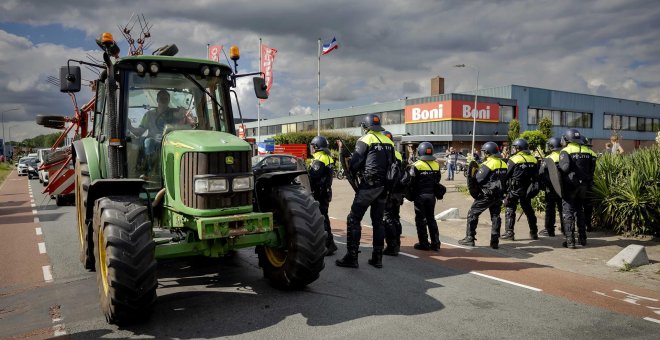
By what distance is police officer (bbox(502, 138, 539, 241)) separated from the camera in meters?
8.98

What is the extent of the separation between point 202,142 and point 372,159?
280 centimetres

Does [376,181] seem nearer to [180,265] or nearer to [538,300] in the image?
[538,300]

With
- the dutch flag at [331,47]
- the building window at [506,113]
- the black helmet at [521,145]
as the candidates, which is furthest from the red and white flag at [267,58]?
the building window at [506,113]

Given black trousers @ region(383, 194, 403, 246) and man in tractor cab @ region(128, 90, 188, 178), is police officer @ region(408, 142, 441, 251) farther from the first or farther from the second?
man in tractor cab @ region(128, 90, 188, 178)

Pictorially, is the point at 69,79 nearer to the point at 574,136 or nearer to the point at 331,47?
the point at 574,136

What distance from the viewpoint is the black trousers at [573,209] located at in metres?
8.34

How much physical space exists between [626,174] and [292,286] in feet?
26.2

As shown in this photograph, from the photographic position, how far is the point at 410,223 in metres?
11.6

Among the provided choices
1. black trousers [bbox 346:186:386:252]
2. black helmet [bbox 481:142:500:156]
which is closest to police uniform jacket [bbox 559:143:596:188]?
black helmet [bbox 481:142:500:156]

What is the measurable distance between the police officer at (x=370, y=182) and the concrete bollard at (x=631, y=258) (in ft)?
11.8

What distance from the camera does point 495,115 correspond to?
4809 centimetres

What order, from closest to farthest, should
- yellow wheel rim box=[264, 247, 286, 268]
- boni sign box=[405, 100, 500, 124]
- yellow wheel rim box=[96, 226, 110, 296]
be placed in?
1. yellow wheel rim box=[96, 226, 110, 296]
2. yellow wheel rim box=[264, 247, 286, 268]
3. boni sign box=[405, 100, 500, 124]

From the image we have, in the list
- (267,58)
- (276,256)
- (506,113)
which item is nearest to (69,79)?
(276,256)

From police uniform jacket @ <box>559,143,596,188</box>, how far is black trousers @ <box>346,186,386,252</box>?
3856 mm
